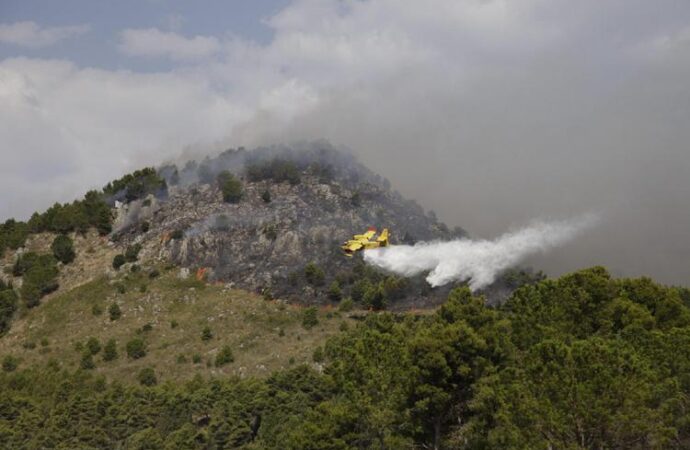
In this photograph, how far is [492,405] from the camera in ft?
176

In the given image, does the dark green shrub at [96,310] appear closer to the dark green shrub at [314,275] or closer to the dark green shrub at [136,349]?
the dark green shrub at [136,349]

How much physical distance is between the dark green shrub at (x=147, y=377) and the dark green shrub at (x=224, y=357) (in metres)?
10.1

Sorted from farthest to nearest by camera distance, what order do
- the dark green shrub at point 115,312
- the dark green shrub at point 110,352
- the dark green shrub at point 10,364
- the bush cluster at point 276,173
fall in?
the bush cluster at point 276,173 < the dark green shrub at point 115,312 < the dark green shrub at point 10,364 < the dark green shrub at point 110,352

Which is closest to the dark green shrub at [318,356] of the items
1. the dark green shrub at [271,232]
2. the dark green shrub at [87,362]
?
the dark green shrub at [87,362]

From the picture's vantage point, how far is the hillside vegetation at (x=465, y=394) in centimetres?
4647

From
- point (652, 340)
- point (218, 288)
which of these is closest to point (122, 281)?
point (218, 288)

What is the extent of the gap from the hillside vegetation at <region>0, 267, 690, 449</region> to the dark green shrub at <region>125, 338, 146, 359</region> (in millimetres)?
24911

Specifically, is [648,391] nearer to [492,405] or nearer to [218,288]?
[492,405]

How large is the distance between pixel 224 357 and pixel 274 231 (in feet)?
174

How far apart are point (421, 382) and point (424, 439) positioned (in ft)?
16.4

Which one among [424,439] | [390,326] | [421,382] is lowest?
[424,439]

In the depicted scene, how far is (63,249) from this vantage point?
545 ft

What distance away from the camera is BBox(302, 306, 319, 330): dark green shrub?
134m

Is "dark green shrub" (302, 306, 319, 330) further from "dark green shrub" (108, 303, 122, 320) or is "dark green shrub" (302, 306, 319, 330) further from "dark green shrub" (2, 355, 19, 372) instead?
"dark green shrub" (2, 355, 19, 372)
